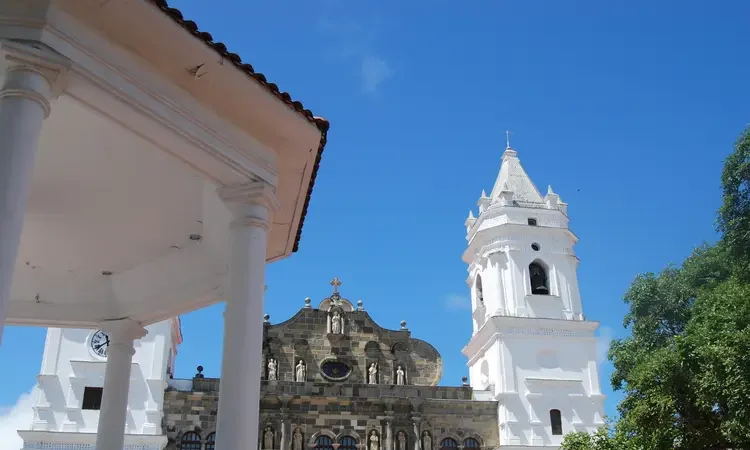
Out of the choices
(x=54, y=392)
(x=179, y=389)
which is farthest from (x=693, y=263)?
(x=54, y=392)

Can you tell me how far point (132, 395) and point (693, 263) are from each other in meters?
20.4

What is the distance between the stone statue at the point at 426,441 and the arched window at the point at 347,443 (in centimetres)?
273

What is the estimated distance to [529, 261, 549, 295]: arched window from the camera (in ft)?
110

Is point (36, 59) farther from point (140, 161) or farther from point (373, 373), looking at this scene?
point (373, 373)

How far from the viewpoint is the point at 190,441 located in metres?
28.3

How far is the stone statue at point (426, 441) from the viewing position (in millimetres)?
30016

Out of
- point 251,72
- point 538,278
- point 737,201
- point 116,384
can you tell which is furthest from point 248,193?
point 538,278

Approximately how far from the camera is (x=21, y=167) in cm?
492

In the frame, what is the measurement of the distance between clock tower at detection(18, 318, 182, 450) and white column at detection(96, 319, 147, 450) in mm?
18620

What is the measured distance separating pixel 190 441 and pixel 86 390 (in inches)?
167

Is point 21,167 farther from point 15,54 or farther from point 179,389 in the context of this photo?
point 179,389

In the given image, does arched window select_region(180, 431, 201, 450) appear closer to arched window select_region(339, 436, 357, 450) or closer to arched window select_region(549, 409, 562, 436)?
arched window select_region(339, 436, 357, 450)

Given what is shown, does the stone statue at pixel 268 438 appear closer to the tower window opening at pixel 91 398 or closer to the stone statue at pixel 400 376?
the stone statue at pixel 400 376

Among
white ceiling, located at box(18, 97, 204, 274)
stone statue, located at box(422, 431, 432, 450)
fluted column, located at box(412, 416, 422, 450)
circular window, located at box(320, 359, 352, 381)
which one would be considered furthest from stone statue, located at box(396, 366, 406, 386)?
white ceiling, located at box(18, 97, 204, 274)
